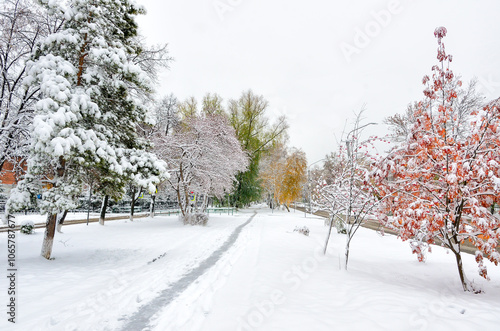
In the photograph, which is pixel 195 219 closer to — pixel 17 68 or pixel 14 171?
pixel 14 171

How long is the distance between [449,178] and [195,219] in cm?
1586

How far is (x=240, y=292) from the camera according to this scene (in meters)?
5.30

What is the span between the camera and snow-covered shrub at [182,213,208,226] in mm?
17641

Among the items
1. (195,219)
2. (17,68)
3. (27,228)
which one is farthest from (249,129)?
(17,68)

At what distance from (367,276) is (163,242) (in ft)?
28.1

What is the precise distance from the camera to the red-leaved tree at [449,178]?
4488 millimetres

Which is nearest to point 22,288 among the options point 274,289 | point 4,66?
point 274,289

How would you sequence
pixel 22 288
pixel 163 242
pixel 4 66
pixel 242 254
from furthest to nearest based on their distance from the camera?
1. pixel 163 242
2. pixel 242 254
3. pixel 4 66
4. pixel 22 288

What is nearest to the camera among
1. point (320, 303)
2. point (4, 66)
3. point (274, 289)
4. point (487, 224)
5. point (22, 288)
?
point (487, 224)

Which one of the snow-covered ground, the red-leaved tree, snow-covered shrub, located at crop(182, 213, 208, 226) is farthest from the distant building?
the red-leaved tree

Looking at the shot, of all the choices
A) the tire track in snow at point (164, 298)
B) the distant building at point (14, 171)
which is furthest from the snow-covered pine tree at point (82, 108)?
the tire track in snow at point (164, 298)

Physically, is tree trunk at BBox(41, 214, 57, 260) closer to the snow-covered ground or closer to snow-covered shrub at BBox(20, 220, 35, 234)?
the snow-covered ground

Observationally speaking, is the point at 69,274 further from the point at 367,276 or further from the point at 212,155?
the point at 212,155

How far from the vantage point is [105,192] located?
26.5ft
